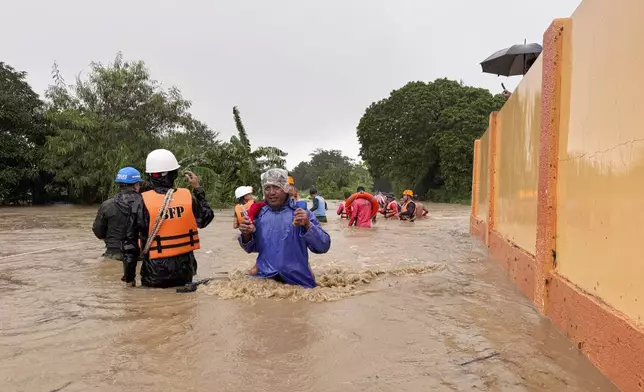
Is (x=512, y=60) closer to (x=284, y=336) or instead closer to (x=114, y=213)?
(x=114, y=213)

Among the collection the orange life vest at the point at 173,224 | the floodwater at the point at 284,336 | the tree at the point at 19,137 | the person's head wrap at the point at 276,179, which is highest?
the tree at the point at 19,137

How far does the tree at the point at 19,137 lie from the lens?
2467 cm

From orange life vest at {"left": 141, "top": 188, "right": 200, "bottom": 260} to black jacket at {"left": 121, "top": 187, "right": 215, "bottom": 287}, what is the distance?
0.19ft

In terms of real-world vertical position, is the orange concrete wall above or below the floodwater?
above

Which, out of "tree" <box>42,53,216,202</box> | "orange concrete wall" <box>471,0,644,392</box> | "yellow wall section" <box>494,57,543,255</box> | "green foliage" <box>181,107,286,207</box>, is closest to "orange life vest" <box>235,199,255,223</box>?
"orange concrete wall" <box>471,0,644,392</box>

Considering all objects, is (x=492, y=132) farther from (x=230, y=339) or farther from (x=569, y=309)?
(x=230, y=339)

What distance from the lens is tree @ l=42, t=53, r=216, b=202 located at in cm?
2488

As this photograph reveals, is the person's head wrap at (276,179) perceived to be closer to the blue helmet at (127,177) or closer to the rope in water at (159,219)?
the rope in water at (159,219)

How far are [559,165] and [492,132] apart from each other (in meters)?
5.17

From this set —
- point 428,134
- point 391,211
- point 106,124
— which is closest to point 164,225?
point 391,211

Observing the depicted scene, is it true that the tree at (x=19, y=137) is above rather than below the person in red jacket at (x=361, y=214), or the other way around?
above

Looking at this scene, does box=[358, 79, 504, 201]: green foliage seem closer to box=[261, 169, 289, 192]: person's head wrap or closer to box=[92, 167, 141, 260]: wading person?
box=[92, 167, 141, 260]: wading person

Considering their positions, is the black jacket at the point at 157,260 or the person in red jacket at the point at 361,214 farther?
the person in red jacket at the point at 361,214

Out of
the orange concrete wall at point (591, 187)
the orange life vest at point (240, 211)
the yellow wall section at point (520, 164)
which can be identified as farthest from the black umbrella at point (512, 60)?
the orange life vest at point (240, 211)
